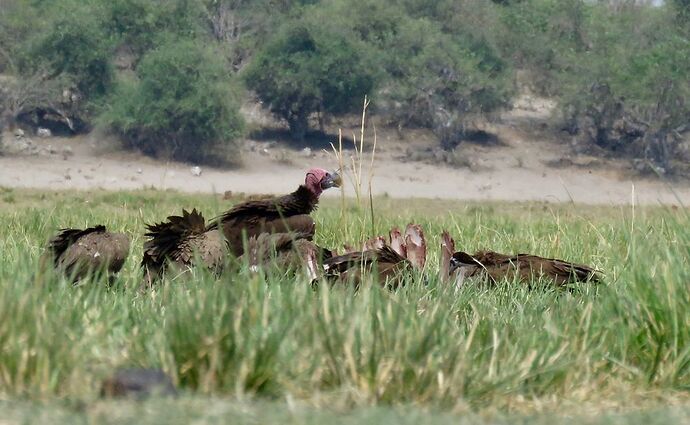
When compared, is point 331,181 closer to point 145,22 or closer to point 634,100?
point 634,100

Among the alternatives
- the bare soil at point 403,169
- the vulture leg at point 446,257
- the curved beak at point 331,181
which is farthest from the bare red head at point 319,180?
the bare soil at point 403,169

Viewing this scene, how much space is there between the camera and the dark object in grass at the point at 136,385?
2783 millimetres

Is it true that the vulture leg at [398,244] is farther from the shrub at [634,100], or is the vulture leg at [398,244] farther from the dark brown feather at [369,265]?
the shrub at [634,100]

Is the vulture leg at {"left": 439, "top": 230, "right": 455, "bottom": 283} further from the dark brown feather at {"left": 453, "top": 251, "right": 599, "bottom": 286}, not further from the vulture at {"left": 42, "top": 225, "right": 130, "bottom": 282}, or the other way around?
the vulture at {"left": 42, "top": 225, "right": 130, "bottom": 282}

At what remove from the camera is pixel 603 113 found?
45.1 metres

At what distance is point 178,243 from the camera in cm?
513

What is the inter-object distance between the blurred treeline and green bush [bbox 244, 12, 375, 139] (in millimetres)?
52

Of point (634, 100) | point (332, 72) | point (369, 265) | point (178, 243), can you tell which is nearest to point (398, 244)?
point (369, 265)

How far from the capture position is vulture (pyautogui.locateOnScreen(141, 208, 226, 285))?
502cm

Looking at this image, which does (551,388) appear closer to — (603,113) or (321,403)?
(321,403)

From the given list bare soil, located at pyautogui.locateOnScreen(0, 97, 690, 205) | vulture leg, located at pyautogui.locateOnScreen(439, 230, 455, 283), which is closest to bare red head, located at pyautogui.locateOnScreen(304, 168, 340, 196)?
vulture leg, located at pyautogui.locateOnScreen(439, 230, 455, 283)

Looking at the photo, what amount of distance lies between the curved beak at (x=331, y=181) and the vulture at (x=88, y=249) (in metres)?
1.39

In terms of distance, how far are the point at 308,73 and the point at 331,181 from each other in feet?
126

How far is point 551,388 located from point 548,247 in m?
4.45
